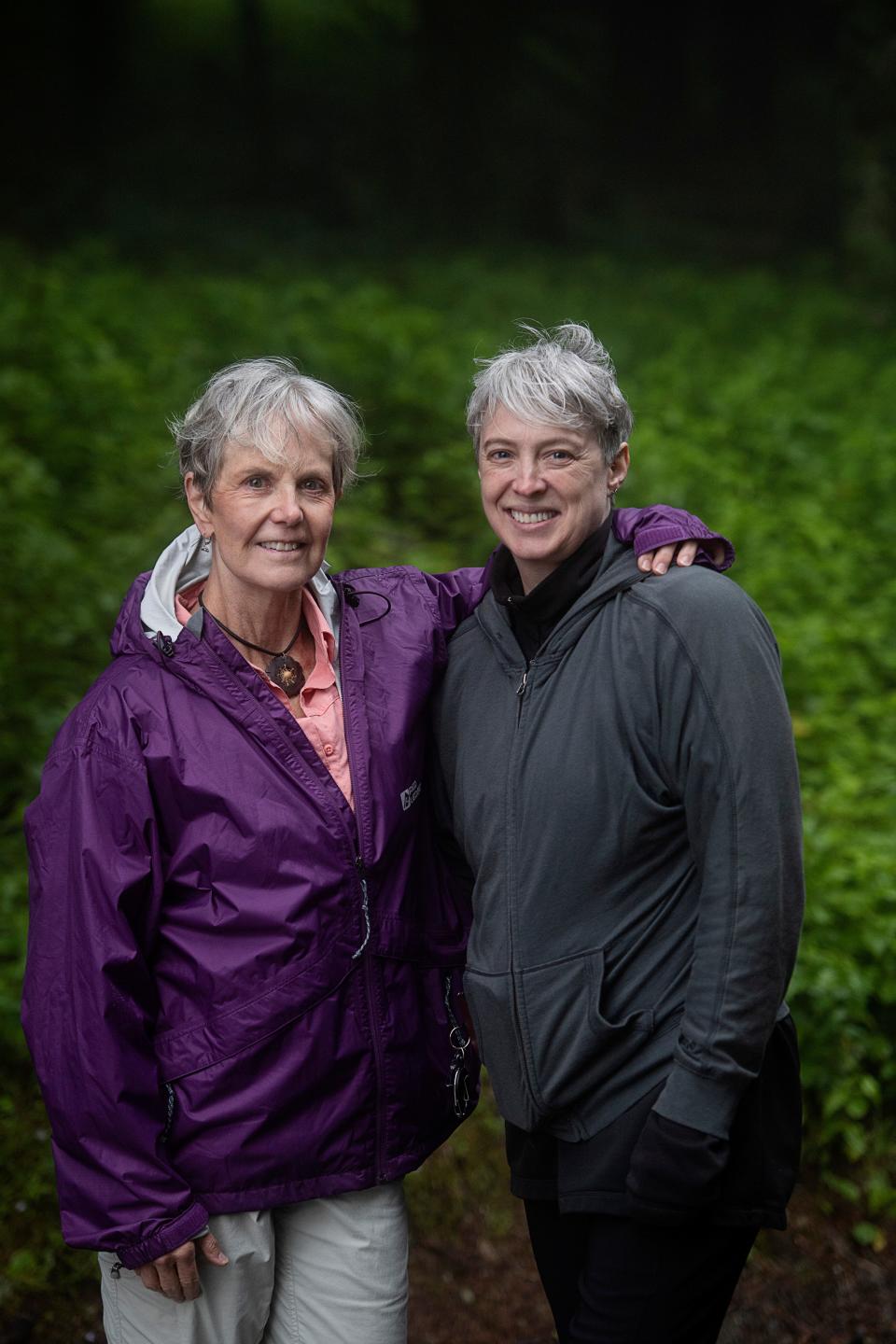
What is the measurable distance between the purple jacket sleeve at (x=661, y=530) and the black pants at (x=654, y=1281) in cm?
121

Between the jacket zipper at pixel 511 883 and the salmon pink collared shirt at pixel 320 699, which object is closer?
the jacket zipper at pixel 511 883

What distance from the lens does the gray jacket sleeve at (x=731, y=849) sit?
2.12m

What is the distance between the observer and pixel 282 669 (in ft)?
8.28

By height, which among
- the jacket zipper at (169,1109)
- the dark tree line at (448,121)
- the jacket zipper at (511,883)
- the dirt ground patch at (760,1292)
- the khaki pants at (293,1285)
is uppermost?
the dark tree line at (448,121)

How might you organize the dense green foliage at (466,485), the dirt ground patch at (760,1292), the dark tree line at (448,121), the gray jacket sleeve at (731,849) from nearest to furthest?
the gray jacket sleeve at (731,849) → the dirt ground patch at (760,1292) → the dense green foliage at (466,485) → the dark tree line at (448,121)

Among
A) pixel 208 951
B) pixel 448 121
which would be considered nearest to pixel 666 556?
pixel 208 951

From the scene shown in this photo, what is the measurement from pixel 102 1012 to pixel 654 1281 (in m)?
1.08

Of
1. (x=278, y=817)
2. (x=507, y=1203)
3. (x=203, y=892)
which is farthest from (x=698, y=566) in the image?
(x=507, y=1203)

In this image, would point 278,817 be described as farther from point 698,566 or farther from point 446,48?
point 446,48

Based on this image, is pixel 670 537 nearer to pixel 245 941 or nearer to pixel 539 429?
pixel 539 429

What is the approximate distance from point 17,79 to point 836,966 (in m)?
14.2

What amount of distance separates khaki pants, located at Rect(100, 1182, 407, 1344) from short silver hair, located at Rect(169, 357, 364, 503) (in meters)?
1.39

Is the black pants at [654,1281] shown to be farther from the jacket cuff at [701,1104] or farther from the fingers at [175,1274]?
the fingers at [175,1274]

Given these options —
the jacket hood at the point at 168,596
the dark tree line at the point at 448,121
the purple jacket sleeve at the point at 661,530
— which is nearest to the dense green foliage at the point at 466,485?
the jacket hood at the point at 168,596
